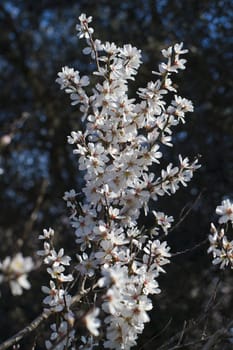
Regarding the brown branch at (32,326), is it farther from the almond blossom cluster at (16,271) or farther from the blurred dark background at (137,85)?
the blurred dark background at (137,85)

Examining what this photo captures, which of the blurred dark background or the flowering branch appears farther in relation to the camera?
the blurred dark background

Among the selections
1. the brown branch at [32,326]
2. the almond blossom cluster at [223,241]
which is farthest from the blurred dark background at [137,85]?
the brown branch at [32,326]

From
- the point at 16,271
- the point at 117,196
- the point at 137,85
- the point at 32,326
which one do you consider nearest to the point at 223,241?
the point at 117,196

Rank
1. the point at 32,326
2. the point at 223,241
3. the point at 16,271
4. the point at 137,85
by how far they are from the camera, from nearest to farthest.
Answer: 1. the point at 16,271
2. the point at 32,326
3. the point at 223,241
4. the point at 137,85

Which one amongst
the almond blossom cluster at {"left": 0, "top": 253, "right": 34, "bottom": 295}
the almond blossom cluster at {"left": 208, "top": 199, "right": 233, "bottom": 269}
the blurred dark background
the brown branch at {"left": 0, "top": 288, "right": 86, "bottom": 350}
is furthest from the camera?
the blurred dark background

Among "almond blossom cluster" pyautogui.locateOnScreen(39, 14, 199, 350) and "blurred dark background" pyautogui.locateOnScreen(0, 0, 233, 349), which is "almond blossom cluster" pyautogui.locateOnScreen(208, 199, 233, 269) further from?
"blurred dark background" pyautogui.locateOnScreen(0, 0, 233, 349)

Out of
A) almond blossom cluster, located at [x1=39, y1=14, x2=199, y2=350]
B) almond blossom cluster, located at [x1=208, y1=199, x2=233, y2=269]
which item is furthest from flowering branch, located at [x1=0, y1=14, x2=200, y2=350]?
almond blossom cluster, located at [x1=208, y1=199, x2=233, y2=269]

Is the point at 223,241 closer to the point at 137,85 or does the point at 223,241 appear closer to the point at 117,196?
the point at 117,196

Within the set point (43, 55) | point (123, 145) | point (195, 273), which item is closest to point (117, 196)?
point (123, 145)
